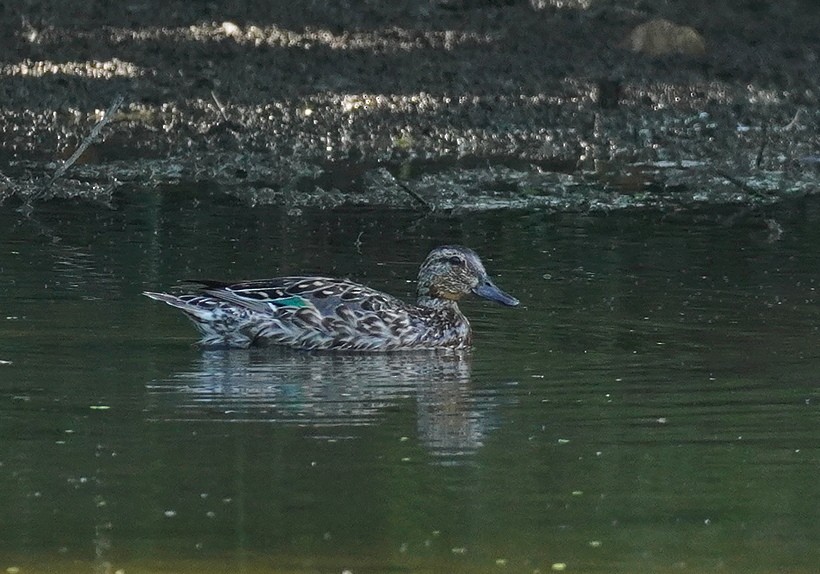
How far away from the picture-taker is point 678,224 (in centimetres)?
1823

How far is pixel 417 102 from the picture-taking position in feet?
79.8

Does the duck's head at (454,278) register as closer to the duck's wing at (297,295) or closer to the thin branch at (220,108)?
the duck's wing at (297,295)

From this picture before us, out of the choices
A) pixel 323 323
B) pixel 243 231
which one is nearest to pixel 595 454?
pixel 323 323

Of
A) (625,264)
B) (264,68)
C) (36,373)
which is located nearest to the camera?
(36,373)

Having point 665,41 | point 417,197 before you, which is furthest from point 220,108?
point 665,41

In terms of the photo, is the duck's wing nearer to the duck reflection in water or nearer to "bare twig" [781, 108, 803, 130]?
the duck reflection in water

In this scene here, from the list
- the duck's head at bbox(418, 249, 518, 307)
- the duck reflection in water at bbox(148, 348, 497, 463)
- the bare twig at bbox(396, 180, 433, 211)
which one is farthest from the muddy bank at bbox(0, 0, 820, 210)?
the duck reflection in water at bbox(148, 348, 497, 463)

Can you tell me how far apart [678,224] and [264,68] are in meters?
8.27

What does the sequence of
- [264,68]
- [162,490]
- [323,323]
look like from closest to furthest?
[162,490] → [323,323] → [264,68]

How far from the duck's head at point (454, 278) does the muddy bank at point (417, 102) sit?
5.24 meters

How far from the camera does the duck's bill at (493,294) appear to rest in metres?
13.4

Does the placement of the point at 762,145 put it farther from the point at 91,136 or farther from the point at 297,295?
the point at 297,295

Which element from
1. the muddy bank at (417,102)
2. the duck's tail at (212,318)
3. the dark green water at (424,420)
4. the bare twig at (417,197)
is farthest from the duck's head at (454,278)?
the muddy bank at (417,102)

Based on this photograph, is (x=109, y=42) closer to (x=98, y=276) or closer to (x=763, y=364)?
(x=98, y=276)
